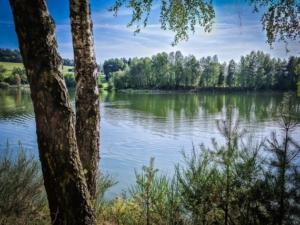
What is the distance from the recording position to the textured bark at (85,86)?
126 inches

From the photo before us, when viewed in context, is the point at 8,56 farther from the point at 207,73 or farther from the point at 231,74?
the point at 231,74

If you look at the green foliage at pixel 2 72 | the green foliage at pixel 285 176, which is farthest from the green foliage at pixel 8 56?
the green foliage at pixel 285 176

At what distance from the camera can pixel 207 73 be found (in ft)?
276

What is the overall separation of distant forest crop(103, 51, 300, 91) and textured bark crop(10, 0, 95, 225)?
7928cm

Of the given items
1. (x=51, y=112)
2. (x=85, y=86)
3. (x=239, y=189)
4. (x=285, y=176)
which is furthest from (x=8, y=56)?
(x=285, y=176)

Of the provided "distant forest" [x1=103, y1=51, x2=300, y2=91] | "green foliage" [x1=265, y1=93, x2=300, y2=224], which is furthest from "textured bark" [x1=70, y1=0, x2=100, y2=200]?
"distant forest" [x1=103, y1=51, x2=300, y2=91]

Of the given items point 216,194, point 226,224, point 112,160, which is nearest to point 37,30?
point 216,194

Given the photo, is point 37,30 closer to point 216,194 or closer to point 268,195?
point 216,194

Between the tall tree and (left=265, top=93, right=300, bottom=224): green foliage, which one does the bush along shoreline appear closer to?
(left=265, top=93, right=300, bottom=224): green foliage

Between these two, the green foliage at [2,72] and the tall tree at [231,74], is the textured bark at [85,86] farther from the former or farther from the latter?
the green foliage at [2,72]

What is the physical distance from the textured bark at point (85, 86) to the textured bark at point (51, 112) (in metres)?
0.87

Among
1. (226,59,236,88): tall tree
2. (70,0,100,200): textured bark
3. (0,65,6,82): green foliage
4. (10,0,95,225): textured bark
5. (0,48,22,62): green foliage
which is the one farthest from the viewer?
(0,48,22,62): green foliage

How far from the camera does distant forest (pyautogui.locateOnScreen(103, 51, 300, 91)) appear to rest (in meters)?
76.3

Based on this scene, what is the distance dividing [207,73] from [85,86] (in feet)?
275
